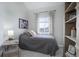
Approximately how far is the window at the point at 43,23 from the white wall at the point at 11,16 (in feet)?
1.79

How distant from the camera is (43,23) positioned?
3441 mm

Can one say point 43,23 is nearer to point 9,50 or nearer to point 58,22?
point 58,22

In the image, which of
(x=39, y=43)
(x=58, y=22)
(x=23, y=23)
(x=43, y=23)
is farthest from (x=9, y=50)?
(x=58, y=22)

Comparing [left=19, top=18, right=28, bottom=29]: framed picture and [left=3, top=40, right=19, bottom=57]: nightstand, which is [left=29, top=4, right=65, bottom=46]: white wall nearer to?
[left=19, top=18, right=28, bottom=29]: framed picture

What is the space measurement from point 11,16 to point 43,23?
1.17 meters

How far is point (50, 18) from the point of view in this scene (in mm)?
3445

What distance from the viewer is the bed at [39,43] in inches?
113

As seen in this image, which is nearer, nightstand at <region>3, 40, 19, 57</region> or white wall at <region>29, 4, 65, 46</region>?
nightstand at <region>3, 40, 19, 57</region>

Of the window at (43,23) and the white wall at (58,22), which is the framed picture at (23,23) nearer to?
the white wall at (58,22)

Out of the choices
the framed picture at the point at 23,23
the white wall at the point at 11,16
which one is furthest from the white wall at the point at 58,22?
the white wall at the point at 11,16

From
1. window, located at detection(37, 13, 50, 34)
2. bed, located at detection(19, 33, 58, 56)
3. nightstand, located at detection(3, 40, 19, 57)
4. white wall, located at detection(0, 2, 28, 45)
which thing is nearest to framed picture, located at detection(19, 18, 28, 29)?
white wall, located at detection(0, 2, 28, 45)

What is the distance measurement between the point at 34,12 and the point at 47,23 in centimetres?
66

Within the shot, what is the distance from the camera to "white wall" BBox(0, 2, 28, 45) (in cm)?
247

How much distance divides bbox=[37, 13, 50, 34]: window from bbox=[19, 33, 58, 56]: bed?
270mm
